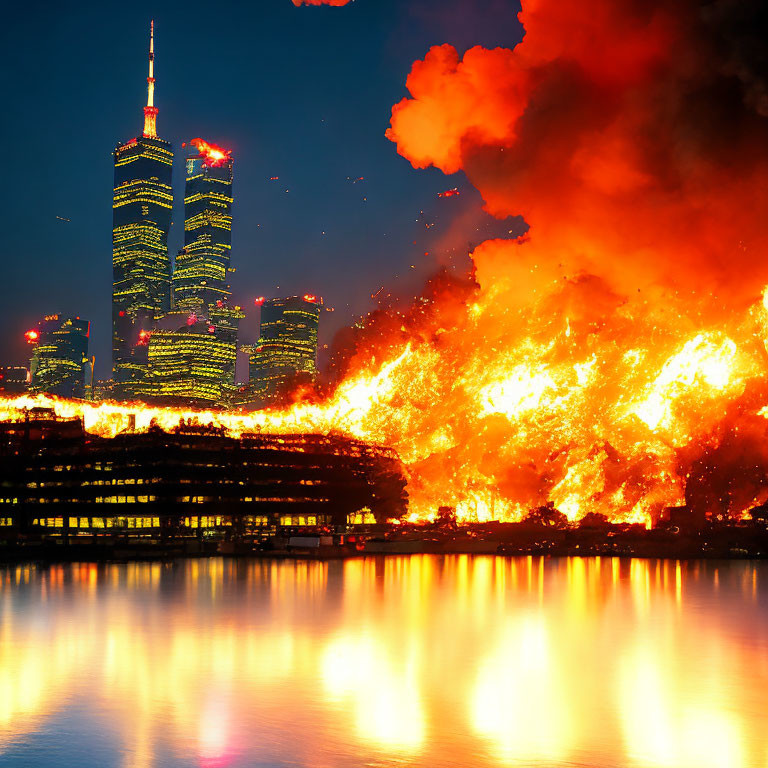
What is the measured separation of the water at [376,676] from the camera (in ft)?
99.8

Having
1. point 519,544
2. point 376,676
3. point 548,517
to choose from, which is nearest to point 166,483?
point 519,544

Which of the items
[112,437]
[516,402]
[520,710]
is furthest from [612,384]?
[520,710]

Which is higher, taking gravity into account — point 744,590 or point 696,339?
point 696,339

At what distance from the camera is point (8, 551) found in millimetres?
122438

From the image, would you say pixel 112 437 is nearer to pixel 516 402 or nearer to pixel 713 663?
pixel 516 402

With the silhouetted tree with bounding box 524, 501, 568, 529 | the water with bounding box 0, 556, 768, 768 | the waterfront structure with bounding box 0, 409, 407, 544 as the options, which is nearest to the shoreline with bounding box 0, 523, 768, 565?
the silhouetted tree with bounding box 524, 501, 568, 529

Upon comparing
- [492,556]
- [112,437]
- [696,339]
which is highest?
[696,339]

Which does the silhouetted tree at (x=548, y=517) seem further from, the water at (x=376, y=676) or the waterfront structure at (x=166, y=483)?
the water at (x=376, y=676)

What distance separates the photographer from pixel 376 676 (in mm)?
43188

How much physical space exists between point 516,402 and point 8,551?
193 feet

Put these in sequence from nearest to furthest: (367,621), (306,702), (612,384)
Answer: (306,702)
(367,621)
(612,384)

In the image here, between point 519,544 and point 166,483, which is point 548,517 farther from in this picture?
point 166,483

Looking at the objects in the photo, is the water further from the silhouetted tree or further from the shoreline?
the silhouetted tree

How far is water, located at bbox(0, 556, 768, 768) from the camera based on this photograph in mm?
30422
